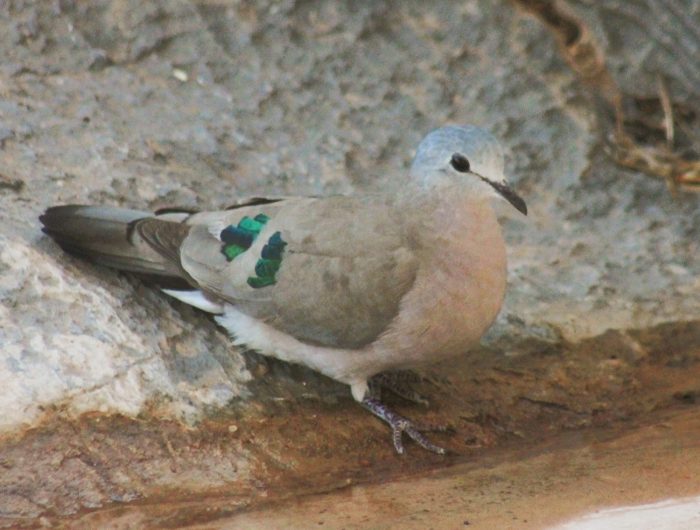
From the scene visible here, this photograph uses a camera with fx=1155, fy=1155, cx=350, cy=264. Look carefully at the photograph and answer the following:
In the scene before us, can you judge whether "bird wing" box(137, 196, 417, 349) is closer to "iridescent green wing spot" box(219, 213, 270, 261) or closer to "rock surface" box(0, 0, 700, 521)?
"iridescent green wing spot" box(219, 213, 270, 261)

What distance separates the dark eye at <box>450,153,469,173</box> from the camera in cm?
368

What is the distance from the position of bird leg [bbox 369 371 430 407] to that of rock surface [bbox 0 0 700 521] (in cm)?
11

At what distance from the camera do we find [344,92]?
5.02 m

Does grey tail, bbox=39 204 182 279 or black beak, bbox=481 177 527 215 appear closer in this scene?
black beak, bbox=481 177 527 215

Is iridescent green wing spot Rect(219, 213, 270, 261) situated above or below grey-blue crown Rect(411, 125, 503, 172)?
below

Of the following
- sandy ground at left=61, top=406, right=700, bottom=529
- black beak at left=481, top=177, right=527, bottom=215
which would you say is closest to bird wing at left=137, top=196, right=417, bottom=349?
black beak at left=481, top=177, right=527, bottom=215

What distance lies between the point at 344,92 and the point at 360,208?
1.29 metres

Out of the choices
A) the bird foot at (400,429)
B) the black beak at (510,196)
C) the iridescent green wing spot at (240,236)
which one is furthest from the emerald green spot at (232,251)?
the black beak at (510,196)

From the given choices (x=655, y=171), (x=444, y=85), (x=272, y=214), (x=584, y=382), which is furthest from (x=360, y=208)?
(x=655, y=171)

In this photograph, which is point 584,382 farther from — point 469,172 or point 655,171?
point 655,171

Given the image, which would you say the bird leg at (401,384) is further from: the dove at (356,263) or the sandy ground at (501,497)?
the sandy ground at (501,497)

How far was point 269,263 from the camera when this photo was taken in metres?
3.81

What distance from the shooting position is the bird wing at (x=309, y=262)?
369 cm

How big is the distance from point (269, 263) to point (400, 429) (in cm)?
69
